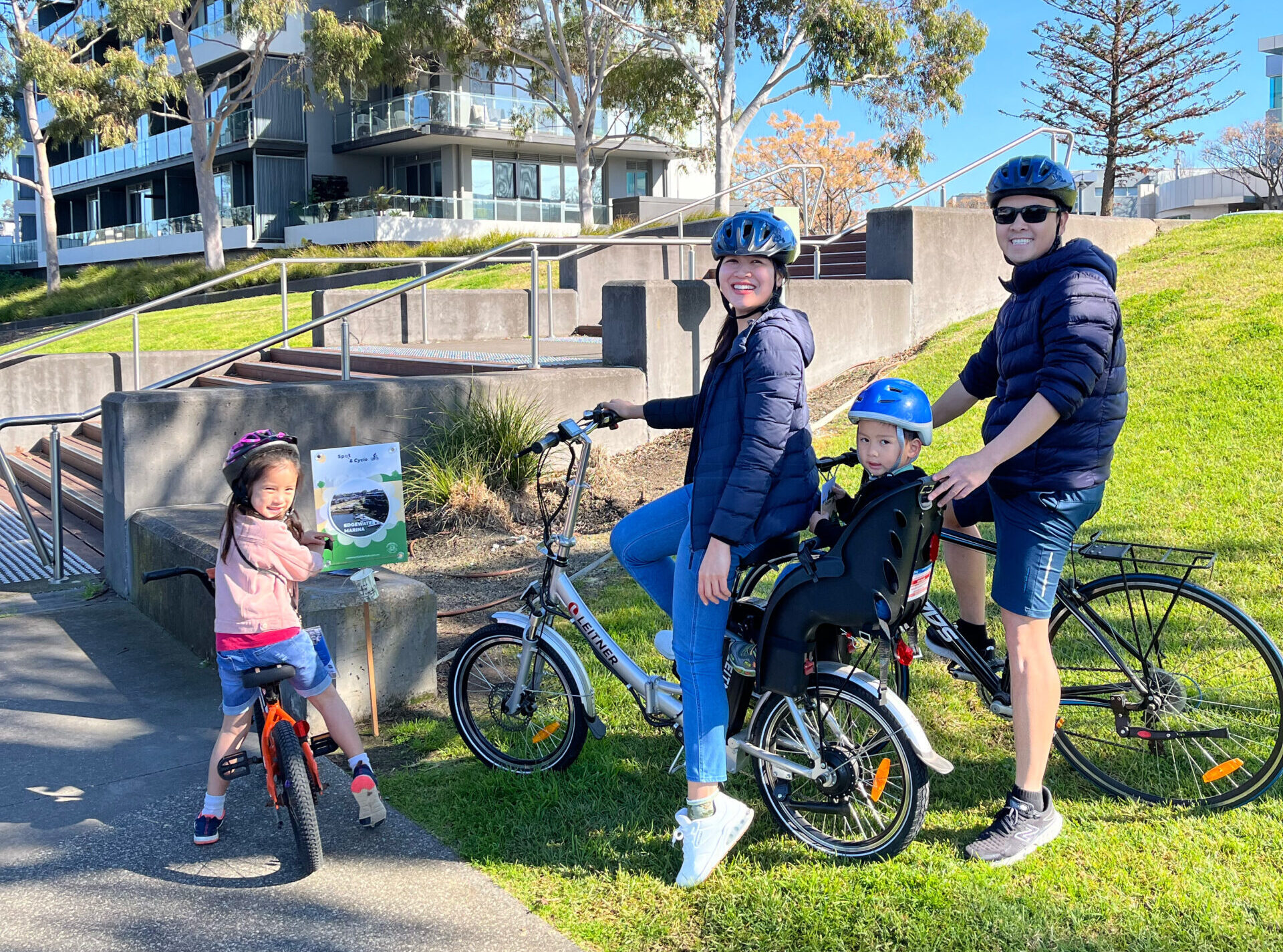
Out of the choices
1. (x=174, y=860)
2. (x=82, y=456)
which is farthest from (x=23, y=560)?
(x=174, y=860)

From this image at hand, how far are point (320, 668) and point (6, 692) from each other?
240 centimetres

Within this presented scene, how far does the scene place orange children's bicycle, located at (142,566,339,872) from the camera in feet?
12.6

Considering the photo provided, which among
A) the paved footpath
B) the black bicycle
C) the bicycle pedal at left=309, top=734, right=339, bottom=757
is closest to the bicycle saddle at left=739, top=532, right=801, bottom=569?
the black bicycle

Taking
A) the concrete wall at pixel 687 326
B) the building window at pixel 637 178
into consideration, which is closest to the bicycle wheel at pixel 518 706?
the concrete wall at pixel 687 326

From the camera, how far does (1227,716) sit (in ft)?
13.4

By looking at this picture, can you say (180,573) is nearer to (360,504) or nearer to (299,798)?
(299,798)

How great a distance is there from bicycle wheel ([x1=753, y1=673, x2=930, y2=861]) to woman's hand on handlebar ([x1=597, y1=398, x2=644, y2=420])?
1.13 metres

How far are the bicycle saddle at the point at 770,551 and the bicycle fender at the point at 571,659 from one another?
0.86 meters

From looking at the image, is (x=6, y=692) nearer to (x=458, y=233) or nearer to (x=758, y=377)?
(x=758, y=377)

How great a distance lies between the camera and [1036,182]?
3662mm

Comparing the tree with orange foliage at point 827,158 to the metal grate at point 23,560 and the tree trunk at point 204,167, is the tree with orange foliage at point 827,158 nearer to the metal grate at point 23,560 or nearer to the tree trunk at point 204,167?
the tree trunk at point 204,167

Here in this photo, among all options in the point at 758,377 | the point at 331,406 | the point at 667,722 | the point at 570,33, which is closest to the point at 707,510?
the point at 758,377

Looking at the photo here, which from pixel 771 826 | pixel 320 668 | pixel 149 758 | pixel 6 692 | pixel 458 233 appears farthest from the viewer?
pixel 458 233

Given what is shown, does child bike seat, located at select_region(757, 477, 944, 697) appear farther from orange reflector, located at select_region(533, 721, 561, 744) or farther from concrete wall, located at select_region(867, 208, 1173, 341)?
concrete wall, located at select_region(867, 208, 1173, 341)
